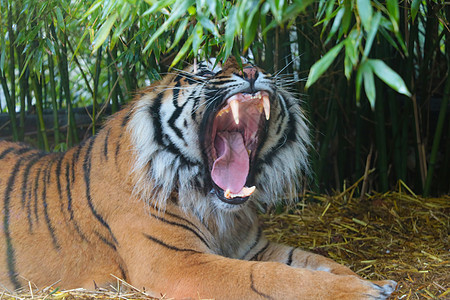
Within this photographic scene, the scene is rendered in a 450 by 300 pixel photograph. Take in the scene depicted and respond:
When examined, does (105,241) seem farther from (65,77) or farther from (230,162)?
(65,77)

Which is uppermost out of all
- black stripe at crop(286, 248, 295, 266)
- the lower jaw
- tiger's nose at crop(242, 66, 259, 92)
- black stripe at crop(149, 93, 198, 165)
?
tiger's nose at crop(242, 66, 259, 92)

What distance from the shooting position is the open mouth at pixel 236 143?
2117mm

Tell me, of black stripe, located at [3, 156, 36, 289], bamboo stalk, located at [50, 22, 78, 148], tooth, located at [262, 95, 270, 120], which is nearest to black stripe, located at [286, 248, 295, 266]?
tooth, located at [262, 95, 270, 120]

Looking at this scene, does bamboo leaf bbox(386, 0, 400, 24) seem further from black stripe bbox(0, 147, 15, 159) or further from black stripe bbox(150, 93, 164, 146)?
black stripe bbox(0, 147, 15, 159)

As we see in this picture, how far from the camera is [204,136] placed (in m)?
2.18

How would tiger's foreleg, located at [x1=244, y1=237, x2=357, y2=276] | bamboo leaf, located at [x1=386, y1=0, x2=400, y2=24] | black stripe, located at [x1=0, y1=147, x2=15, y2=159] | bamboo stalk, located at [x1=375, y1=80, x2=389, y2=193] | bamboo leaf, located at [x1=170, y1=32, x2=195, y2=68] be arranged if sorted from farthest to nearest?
1. bamboo stalk, located at [x1=375, y1=80, x2=389, y2=193]
2. black stripe, located at [x1=0, y1=147, x2=15, y2=159]
3. tiger's foreleg, located at [x1=244, y1=237, x2=357, y2=276]
4. bamboo leaf, located at [x1=170, y1=32, x2=195, y2=68]
5. bamboo leaf, located at [x1=386, y1=0, x2=400, y2=24]

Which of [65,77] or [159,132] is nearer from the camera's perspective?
[159,132]

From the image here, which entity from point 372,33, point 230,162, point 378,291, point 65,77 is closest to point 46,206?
point 230,162

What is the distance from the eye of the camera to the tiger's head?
6.98 ft

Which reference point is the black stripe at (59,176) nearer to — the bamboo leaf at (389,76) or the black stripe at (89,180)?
the black stripe at (89,180)

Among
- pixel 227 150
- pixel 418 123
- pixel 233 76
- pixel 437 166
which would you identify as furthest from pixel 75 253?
pixel 437 166

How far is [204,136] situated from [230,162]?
16 centimetres

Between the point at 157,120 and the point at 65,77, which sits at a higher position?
the point at 65,77

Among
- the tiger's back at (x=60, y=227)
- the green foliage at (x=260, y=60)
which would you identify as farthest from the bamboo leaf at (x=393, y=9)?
the tiger's back at (x=60, y=227)
